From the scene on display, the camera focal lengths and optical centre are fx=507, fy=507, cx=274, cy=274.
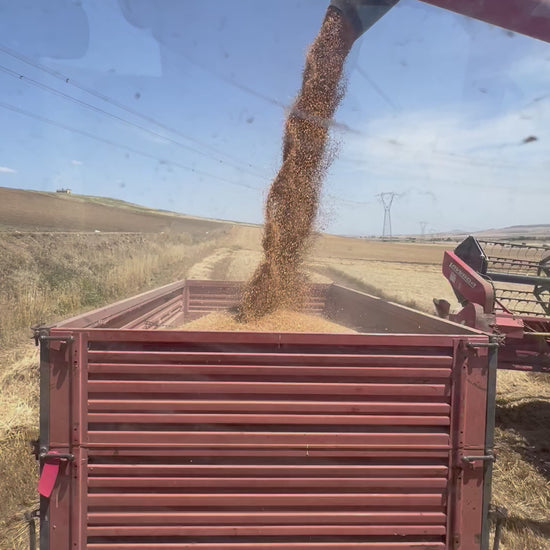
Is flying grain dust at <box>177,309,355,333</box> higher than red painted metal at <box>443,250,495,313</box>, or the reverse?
red painted metal at <box>443,250,495,313</box>

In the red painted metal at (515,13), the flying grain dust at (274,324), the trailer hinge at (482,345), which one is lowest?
the flying grain dust at (274,324)

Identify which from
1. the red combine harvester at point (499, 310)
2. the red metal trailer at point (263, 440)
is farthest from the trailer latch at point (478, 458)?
the red combine harvester at point (499, 310)

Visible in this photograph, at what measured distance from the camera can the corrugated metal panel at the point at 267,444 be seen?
2.15m

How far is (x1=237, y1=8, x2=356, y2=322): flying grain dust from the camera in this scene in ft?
15.6

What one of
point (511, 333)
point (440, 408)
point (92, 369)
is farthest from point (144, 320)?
point (511, 333)

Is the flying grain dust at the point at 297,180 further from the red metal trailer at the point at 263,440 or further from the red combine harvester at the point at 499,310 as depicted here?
the red metal trailer at the point at 263,440

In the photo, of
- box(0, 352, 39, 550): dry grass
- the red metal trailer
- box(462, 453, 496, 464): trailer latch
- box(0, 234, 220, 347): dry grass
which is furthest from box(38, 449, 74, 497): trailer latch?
box(0, 234, 220, 347): dry grass

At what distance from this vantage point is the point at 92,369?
214cm

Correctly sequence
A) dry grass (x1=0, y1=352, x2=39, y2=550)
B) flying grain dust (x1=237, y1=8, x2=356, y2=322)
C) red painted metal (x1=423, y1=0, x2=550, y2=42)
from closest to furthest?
red painted metal (x1=423, y1=0, x2=550, y2=42) < dry grass (x1=0, y1=352, x2=39, y2=550) < flying grain dust (x1=237, y1=8, x2=356, y2=322)

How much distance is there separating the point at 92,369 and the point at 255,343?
70cm

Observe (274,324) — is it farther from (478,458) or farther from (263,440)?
(478,458)

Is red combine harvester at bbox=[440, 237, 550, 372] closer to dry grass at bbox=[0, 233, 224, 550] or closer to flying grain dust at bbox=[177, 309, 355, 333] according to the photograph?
flying grain dust at bbox=[177, 309, 355, 333]

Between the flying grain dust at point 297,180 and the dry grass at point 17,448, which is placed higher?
the flying grain dust at point 297,180

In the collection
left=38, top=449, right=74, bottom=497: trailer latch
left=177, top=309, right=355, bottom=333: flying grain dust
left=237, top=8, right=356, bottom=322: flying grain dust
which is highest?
left=237, top=8, right=356, bottom=322: flying grain dust
